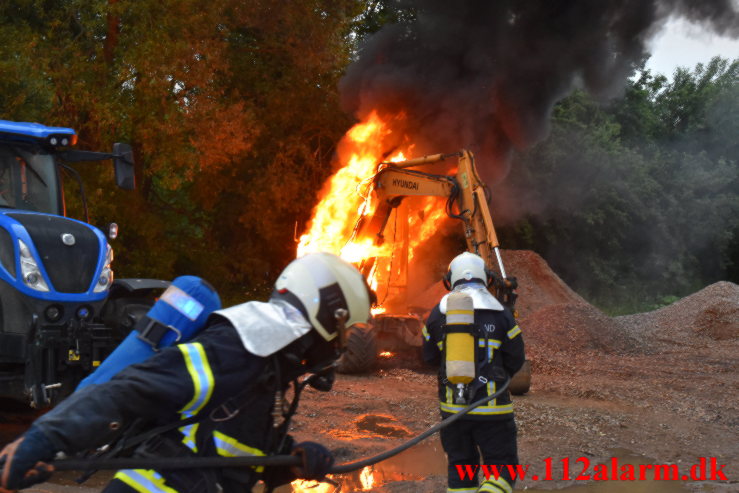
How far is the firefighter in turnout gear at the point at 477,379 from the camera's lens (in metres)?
4.64

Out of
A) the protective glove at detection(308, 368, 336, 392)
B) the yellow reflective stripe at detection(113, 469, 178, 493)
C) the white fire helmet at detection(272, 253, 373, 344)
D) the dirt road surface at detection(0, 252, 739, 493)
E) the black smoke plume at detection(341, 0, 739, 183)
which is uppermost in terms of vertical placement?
the black smoke plume at detection(341, 0, 739, 183)

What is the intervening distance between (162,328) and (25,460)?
649 millimetres

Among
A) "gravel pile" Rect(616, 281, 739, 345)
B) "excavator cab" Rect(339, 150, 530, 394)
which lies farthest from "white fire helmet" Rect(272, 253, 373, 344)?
"gravel pile" Rect(616, 281, 739, 345)

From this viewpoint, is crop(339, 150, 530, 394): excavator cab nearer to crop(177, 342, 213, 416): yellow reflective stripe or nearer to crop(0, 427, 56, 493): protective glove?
crop(177, 342, 213, 416): yellow reflective stripe

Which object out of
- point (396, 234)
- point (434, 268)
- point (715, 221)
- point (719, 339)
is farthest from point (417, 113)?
point (715, 221)

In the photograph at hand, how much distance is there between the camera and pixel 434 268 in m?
22.8

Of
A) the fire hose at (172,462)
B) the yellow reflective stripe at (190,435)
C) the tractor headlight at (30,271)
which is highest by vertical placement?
the tractor headlight at (30,271)

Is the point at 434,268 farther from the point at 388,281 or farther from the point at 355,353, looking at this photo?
the point at 355,353

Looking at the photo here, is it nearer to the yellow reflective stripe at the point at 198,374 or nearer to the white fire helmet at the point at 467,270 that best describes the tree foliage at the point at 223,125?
the white fire helmet at the point at 467,270

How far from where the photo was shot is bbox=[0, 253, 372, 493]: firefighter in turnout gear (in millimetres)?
2154

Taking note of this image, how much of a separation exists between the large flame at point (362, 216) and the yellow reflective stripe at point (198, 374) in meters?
10.8

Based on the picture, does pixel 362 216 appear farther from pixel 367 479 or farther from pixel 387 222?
pixel 367 479

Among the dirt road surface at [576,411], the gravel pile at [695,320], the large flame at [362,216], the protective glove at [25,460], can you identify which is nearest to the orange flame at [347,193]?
the large flame at [362,216]

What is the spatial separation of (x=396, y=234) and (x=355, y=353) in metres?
3.01
